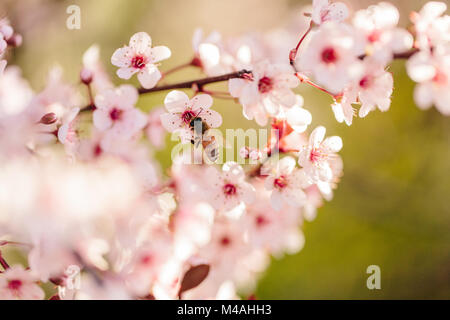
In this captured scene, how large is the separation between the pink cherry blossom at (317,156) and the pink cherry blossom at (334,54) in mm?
184

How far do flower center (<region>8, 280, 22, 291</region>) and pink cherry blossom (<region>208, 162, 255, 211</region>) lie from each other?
45 centimetres

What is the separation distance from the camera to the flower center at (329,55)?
2.27 ft

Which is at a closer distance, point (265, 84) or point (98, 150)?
point (265, 84)

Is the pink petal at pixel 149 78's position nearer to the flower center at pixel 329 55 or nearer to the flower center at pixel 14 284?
the flower center at pixel 329 55

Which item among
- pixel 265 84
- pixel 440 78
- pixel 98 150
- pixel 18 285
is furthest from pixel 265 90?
pixel 18 285

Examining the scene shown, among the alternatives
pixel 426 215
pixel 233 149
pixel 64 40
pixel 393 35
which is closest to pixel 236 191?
pixel 233 149

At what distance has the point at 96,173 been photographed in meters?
0.91

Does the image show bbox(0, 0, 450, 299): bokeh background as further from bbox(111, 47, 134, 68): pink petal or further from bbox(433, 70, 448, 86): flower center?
bbox(433, 70, 448, 86): flower center

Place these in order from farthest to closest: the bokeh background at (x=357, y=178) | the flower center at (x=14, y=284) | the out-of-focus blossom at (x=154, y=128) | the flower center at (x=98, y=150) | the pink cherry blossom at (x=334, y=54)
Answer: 1. the bokeh background at (x=357, y=178)
2. the out-of-focus blossom at (x=154, y=128)
3. the flower center at (x=98, y=150)
4. the flower center at (x=14, y=284)
5. the pink cherry blossom at (x=334, y=54)

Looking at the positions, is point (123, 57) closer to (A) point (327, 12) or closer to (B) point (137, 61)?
(B) point (137, 61)

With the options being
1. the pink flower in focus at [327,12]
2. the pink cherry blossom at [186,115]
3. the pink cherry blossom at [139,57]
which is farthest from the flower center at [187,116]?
the pink flower in focus at [327,12]

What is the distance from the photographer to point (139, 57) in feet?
2.85

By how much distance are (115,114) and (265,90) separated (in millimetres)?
352
